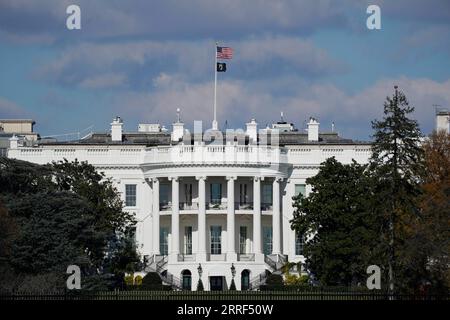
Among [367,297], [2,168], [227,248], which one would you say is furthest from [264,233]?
[367,297]

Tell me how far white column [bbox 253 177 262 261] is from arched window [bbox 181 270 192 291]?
4.82 meters

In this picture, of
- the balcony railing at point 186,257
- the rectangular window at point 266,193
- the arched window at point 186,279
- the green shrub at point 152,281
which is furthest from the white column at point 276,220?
the green shrub at point 152,281

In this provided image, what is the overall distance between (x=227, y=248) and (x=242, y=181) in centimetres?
548

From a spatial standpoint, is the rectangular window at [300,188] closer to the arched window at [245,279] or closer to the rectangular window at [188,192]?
the rectangular window at [188,192]

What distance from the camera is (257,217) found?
123250mm

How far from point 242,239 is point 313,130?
10622 millimetres

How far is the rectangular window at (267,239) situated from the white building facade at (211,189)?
71 millimetres

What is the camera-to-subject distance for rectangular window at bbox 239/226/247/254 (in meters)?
125

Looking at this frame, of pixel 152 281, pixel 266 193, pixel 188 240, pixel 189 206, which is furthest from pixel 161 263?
pixel 266 193

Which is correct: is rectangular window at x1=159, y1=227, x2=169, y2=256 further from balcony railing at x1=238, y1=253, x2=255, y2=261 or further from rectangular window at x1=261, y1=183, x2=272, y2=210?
rectangular window at x1=261, y1=183, x2=272, y2=210

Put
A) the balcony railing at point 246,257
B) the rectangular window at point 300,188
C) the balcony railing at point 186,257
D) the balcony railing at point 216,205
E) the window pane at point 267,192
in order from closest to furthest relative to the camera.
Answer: the balcony railing at point 186,257 → the balcony railing at point 246,257 → the balcony railing at point 216,205 → the window pane at point 267,192 → the rectangular window at point 300,188

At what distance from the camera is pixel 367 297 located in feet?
266

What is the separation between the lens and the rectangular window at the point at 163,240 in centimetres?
12544

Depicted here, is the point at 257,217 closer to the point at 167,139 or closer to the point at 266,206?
the point at 266,206
